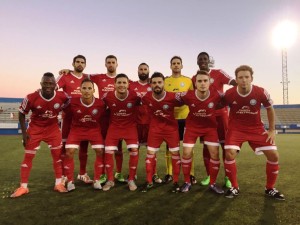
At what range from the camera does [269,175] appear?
4.50 metres

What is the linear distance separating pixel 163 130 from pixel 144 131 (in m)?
0.87

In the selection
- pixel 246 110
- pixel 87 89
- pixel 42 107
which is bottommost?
pixel 246 110

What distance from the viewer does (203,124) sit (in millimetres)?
4879

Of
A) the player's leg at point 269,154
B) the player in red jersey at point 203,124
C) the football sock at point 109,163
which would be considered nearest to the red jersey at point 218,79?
the player in red jersey at point 203,124

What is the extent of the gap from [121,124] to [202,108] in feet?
5.20

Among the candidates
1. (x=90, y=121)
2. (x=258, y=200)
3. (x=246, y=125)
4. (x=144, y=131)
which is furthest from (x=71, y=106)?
(x=258, y=200)

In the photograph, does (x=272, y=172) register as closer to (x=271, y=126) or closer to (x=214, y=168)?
(x=271, y=126)

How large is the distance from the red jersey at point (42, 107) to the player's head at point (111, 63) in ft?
4.22

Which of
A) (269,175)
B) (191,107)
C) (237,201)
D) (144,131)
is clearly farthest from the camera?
(144,131)

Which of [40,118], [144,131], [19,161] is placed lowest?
[19,161]

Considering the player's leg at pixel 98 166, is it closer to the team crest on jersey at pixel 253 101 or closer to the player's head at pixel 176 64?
the player's head at pixel 176 64

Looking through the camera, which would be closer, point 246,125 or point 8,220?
point 8,220

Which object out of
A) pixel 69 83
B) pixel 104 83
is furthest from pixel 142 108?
pixel 69 83

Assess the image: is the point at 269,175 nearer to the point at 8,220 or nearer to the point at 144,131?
the point at 144,131
